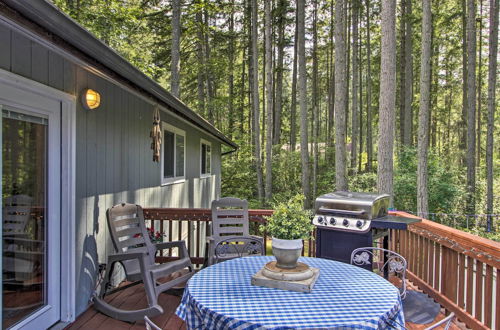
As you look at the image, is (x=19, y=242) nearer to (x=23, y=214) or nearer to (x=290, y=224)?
(x=23, y=214)

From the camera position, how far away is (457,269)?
298 cm

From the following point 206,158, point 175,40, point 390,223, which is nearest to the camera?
point 390,223

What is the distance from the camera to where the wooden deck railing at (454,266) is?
8.27 feet

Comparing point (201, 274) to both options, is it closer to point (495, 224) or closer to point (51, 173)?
point (51, 173)

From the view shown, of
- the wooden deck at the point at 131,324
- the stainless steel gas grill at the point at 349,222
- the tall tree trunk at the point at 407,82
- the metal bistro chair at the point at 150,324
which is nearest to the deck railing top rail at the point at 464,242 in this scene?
the stainless steel gas grill at the point at 349,222

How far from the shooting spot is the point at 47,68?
275 cm

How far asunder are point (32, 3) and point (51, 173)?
1698 millimetres

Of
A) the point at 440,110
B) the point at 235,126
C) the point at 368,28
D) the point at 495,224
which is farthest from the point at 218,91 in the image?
the point at 495,224

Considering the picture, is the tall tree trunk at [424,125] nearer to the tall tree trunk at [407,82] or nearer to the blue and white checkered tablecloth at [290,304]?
the tall tree trunk at [407,82]

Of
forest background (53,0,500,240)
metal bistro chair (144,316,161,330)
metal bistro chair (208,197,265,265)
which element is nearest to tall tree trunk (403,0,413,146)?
forest background (53,0,500,240)

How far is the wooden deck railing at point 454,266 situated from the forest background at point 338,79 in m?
2.90

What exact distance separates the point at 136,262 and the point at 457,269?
122 inches

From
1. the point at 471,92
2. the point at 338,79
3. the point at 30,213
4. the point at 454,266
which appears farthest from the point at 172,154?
the point at 471,92

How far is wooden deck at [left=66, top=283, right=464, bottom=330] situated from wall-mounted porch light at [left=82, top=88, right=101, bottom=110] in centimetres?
198
